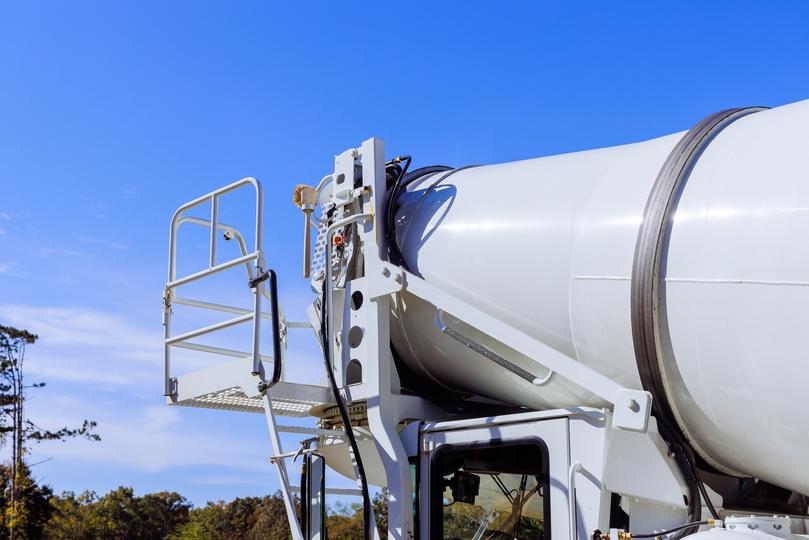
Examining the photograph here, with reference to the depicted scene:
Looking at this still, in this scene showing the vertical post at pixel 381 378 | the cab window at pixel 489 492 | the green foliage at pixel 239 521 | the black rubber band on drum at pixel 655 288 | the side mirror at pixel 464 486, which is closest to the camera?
the black rubber band on drum at pixel 655 288

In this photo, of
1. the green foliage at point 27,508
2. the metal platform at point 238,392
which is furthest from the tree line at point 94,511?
the metal platform at point 238,392

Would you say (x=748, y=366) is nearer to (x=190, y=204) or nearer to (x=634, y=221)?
(x=634, y=221)

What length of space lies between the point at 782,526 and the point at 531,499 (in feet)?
4.15

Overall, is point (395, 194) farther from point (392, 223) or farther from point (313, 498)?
point (313, 498)

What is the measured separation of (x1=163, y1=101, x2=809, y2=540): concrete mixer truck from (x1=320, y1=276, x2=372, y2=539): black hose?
0.5 inches

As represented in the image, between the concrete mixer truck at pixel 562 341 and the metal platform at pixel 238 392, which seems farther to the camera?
the metal platform at pixel 238 392

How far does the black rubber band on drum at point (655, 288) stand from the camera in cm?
463

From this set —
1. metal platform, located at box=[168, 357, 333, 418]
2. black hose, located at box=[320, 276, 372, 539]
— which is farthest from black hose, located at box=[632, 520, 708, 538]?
metal platform, located at box=[168, 357, 333, 418]

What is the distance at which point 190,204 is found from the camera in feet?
22.5

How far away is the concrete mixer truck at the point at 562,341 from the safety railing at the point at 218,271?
2 centimetres

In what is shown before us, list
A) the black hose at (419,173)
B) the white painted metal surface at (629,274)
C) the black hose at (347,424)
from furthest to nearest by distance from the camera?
the black hose at (419,173), the black hose at (347,424), the white painted metal surface at (629,274)

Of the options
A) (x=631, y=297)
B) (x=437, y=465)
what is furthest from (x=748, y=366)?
(x=437, y=465)

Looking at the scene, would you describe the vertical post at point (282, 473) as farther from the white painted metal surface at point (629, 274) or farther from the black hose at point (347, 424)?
the white painted metal surface at point (629, 274)

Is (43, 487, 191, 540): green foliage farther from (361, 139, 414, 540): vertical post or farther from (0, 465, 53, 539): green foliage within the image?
(361, 139, 414, 540): vertical post
